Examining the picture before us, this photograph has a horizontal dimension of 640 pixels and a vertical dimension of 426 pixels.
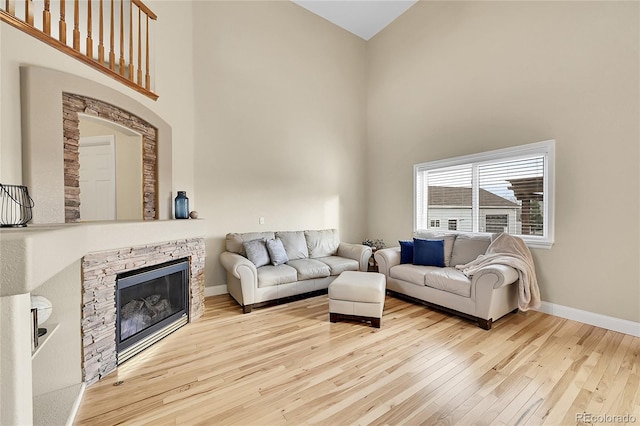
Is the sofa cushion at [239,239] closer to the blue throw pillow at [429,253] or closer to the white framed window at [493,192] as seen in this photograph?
the blue throw pillow at [429,253]

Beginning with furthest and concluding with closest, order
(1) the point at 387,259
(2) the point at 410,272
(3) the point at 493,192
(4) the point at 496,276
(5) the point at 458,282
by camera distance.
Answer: (1) the point at 387,259 < (3) the point at 493,192 < (2) the point at 410,272 < (5) the point at 458,282 < (4) the point at 496,276

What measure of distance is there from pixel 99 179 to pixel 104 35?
61.7 inches

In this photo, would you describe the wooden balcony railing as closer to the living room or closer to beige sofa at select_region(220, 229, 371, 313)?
the living room

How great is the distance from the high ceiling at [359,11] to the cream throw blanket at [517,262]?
420 centimetres

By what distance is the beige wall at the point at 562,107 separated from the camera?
2.61 metres

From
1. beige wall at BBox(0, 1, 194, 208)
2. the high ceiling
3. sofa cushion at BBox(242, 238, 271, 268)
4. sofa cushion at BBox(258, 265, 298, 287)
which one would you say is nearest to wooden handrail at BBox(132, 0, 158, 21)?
beige wall at BBox(0, 1, 194, 208)

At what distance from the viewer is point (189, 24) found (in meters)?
3.49

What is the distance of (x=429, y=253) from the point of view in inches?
141

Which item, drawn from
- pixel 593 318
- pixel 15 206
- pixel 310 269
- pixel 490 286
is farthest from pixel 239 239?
pixel 593 318

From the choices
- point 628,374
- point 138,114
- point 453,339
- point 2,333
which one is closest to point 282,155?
point 138,114

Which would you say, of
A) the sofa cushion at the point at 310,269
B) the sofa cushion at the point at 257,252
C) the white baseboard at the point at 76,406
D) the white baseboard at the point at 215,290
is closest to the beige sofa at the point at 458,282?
the sofa cushion at the point at 310,269

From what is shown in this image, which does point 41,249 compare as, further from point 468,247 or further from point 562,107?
point 562,107

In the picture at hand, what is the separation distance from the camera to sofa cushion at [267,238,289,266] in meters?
3.65

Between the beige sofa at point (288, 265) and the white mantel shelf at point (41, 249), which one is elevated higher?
the white mantel shelf at point (41, 249)
